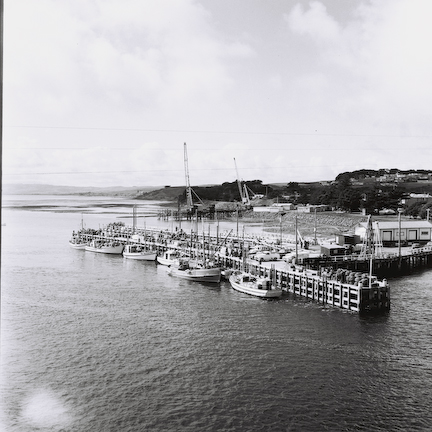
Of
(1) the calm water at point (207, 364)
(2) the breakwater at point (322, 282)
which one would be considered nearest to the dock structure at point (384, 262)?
(2) the breakwater at point (322, 282)

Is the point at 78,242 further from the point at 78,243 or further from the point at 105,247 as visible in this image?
the point at 105,247

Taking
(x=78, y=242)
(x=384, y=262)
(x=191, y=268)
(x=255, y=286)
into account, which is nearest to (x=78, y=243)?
(x=78, y=242)

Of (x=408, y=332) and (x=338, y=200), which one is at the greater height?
(x=338, y=200)

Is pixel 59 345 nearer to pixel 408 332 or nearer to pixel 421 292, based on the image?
pixel 408 332

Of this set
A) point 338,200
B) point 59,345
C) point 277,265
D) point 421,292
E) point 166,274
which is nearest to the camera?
point 59,345

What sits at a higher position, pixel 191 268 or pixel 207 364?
pixel 191 268

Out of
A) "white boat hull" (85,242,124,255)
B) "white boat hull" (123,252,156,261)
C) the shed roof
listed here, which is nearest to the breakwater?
"white boat hull" (123,252,156,261)

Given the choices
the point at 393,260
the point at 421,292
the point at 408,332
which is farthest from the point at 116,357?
the point at 393,260
